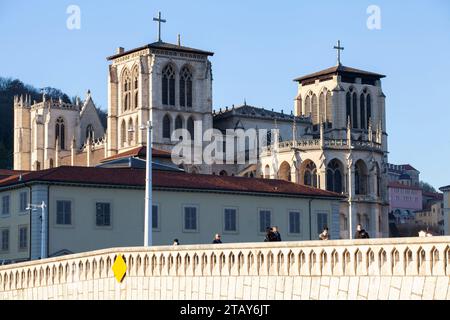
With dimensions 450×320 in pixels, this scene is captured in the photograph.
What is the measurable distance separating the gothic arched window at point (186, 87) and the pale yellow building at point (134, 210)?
7153 cm

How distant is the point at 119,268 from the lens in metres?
57.5

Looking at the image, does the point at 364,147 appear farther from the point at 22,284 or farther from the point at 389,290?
the point at 389,290

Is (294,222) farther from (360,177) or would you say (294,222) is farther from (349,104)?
(349,104)

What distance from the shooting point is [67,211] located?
299 feet

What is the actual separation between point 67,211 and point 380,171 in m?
76.7

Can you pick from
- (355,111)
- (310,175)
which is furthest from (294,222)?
(355,111)

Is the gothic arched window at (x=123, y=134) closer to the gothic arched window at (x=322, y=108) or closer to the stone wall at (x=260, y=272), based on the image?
the gothic arched window at (x=322, y=108)

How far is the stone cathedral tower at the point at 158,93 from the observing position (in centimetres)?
17000

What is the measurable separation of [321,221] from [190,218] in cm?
1185

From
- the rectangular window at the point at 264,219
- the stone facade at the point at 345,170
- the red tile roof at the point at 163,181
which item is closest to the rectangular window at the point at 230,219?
the red tile roof at the point at 163,181

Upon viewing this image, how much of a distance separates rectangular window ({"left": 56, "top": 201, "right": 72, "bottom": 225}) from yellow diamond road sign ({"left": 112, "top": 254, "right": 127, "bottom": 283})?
33165mm

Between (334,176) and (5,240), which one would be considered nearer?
(5,240)

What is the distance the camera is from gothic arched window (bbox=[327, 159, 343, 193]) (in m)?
157
